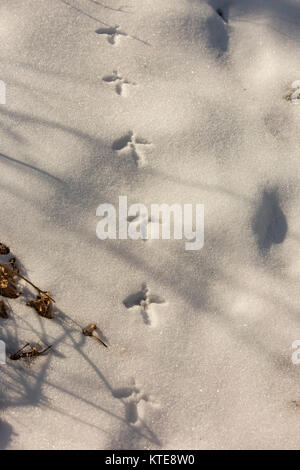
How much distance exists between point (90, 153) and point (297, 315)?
1.30m

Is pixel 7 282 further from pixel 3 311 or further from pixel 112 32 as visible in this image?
pixel 112 32

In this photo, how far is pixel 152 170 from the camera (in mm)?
1843

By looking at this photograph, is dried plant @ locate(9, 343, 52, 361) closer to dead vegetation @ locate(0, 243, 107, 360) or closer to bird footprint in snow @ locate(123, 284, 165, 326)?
dead vegetation @ locate(0, 243, 107, 360)

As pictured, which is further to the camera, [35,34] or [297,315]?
[35,34]

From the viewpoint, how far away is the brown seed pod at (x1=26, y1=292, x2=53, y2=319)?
5.46 ft

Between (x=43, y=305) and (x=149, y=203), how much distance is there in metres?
0.71

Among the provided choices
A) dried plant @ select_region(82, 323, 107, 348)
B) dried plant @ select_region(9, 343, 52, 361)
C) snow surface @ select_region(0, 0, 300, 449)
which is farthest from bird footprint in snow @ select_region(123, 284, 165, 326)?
dried plant @ select_region(9, 343, 52, 361)

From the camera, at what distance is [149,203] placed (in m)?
1.81

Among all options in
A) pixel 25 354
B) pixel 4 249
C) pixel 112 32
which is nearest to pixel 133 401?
pixel 25 354

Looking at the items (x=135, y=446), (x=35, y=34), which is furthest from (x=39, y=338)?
(x=35, y=34)

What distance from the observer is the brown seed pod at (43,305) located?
65.6 inches

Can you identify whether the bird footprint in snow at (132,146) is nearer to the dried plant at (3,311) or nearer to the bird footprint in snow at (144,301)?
the bird footprint in snow at (144,301)

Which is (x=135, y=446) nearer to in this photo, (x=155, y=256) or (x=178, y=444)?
(x=178, y=444)

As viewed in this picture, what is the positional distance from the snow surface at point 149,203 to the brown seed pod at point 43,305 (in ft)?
0.12
